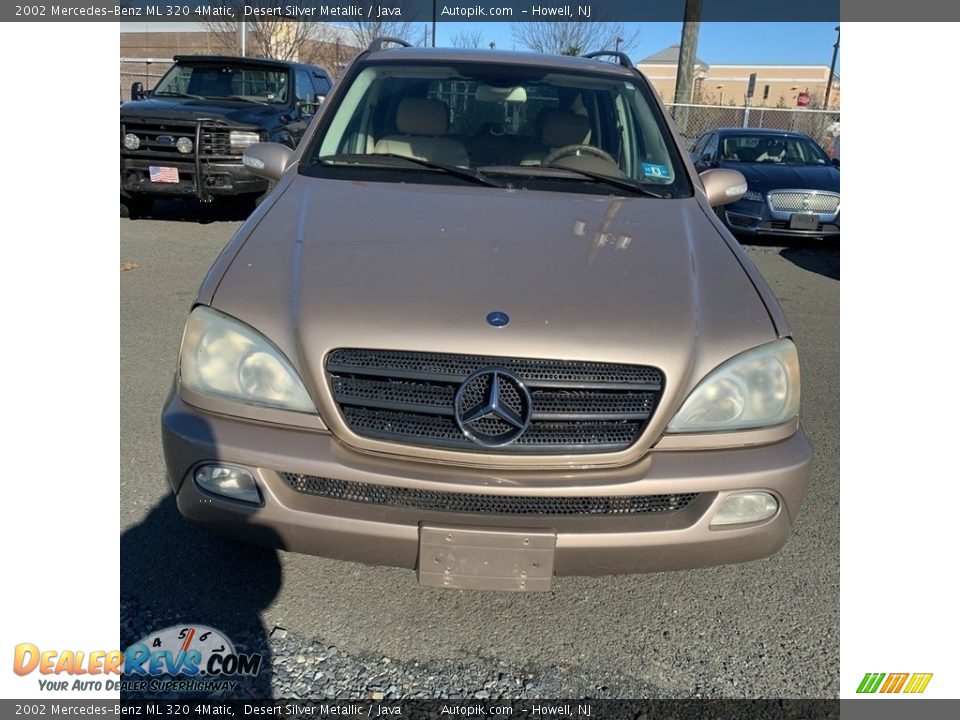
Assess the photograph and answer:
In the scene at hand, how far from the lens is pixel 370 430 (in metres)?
2.16

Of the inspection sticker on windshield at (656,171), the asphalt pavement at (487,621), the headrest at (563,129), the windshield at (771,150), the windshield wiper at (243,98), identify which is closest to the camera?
the asphalt pavement at (487,621)

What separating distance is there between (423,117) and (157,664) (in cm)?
256

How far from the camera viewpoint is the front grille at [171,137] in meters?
8.35

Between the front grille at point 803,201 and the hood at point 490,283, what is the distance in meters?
6.89

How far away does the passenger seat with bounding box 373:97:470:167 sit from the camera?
141 inches

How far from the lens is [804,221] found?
914 cm

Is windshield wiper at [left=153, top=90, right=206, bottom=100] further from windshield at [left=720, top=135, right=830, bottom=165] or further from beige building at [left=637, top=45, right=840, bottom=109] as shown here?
beige building at [left=637, top=45, right=840, bottom=109]

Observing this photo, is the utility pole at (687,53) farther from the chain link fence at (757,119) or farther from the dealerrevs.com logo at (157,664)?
the dealerrevs.com logo at (157,664)

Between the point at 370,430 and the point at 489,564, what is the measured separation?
1.60ft

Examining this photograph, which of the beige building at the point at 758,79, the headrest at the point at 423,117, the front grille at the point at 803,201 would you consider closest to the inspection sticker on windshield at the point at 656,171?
the headrest at the point at 423,117

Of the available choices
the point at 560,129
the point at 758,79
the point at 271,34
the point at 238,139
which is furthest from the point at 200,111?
the point at 758,79

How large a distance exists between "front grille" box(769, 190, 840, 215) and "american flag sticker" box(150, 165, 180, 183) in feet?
22.1

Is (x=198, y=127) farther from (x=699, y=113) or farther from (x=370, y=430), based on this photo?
(x=699, y=113)
